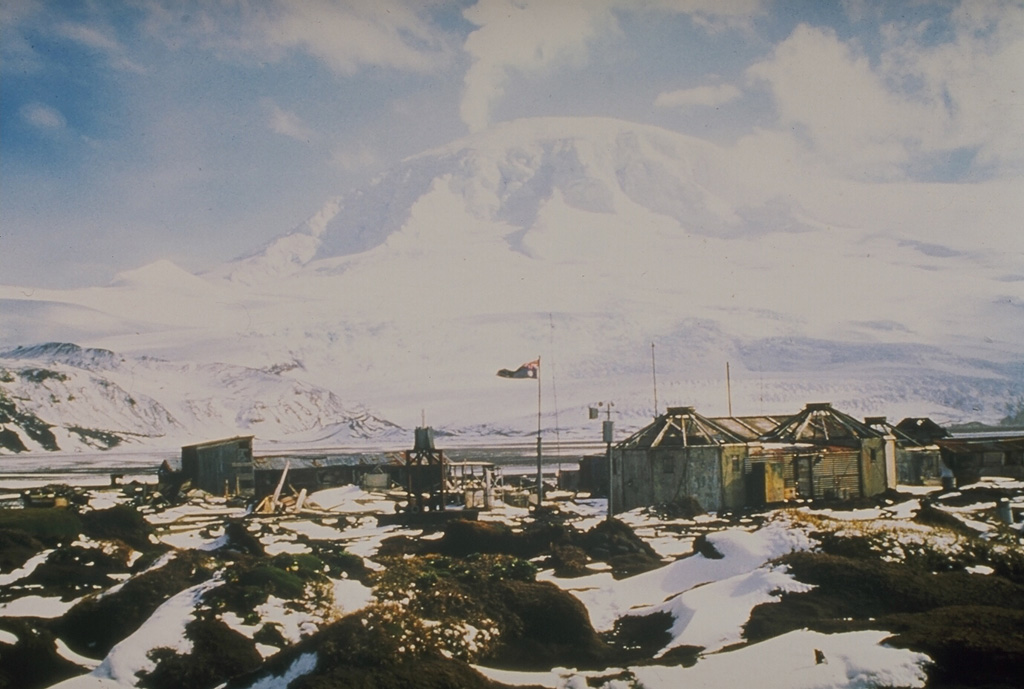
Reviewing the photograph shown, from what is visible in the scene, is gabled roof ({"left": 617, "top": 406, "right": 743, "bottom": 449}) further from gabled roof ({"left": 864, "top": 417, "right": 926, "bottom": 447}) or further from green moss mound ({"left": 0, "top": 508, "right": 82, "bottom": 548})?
green moss mound ({"left": 0, "top": 508, "right": 82, "bottom": 548})

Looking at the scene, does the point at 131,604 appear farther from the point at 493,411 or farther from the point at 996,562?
the point at 493,411

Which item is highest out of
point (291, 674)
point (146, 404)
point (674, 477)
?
point (146, 404)

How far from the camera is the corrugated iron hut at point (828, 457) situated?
1511 inches

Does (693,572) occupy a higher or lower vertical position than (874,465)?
lower

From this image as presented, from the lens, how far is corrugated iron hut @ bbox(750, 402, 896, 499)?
38.4 m

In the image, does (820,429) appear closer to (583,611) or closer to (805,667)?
(583,611)

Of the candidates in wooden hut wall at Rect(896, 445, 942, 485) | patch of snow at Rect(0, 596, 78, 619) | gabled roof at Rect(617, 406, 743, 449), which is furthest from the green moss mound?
wooden hut wall at Rect(896, 445, 942, 485)

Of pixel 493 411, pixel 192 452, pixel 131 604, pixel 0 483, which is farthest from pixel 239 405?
pixel 131 604

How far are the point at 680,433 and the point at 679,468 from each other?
106 inches

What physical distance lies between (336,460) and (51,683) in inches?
1366

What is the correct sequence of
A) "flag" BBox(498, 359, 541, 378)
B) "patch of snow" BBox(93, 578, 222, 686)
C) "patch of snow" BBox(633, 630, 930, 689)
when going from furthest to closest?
"flag" BBox(498, 359, 541, 378)
"patch of snow" BBox(93, 578, 222, 686)
"patch of snow" BBox(633, 630, 930, 689)

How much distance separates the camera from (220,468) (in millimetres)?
48812

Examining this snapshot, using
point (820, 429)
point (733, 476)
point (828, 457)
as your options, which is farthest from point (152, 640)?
point (820, 429)

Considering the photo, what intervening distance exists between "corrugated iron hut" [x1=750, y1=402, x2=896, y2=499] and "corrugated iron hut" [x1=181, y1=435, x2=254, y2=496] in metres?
26.0
